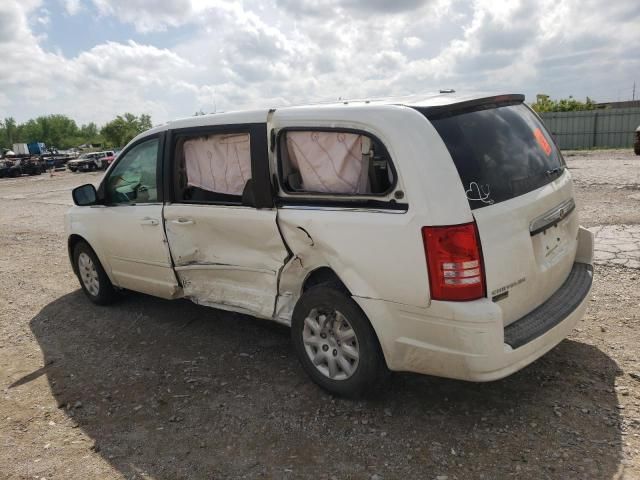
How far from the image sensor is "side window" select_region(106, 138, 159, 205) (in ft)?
15.2

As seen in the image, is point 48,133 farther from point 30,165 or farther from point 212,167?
point 212,167

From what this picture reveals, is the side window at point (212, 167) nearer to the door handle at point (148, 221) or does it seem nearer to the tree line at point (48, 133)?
the door handle at point (148, 221)

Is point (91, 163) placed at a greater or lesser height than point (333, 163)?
lesser

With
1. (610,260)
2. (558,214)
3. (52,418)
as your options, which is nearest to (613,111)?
(610,260)

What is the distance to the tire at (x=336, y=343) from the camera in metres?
3.19

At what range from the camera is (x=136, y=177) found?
16.1 feet

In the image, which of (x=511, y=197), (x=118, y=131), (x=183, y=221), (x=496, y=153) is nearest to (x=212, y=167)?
(x=183, y=221)

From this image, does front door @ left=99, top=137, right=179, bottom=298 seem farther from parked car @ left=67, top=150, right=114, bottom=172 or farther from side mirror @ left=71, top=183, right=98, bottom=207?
parked car @ left=67, top=150, right=114, bottom=172

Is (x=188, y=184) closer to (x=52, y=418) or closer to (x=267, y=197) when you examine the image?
(x=267, y=197)

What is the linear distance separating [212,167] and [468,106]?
1981 mm

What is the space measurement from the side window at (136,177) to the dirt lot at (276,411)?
1223 millimetres

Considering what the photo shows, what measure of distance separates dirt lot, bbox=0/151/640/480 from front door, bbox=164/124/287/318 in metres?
0.55

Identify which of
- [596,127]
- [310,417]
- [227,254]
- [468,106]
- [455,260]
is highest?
[468,106]

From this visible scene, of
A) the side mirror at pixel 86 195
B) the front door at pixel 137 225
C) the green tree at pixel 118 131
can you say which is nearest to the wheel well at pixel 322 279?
the front door at pixel 137 225
